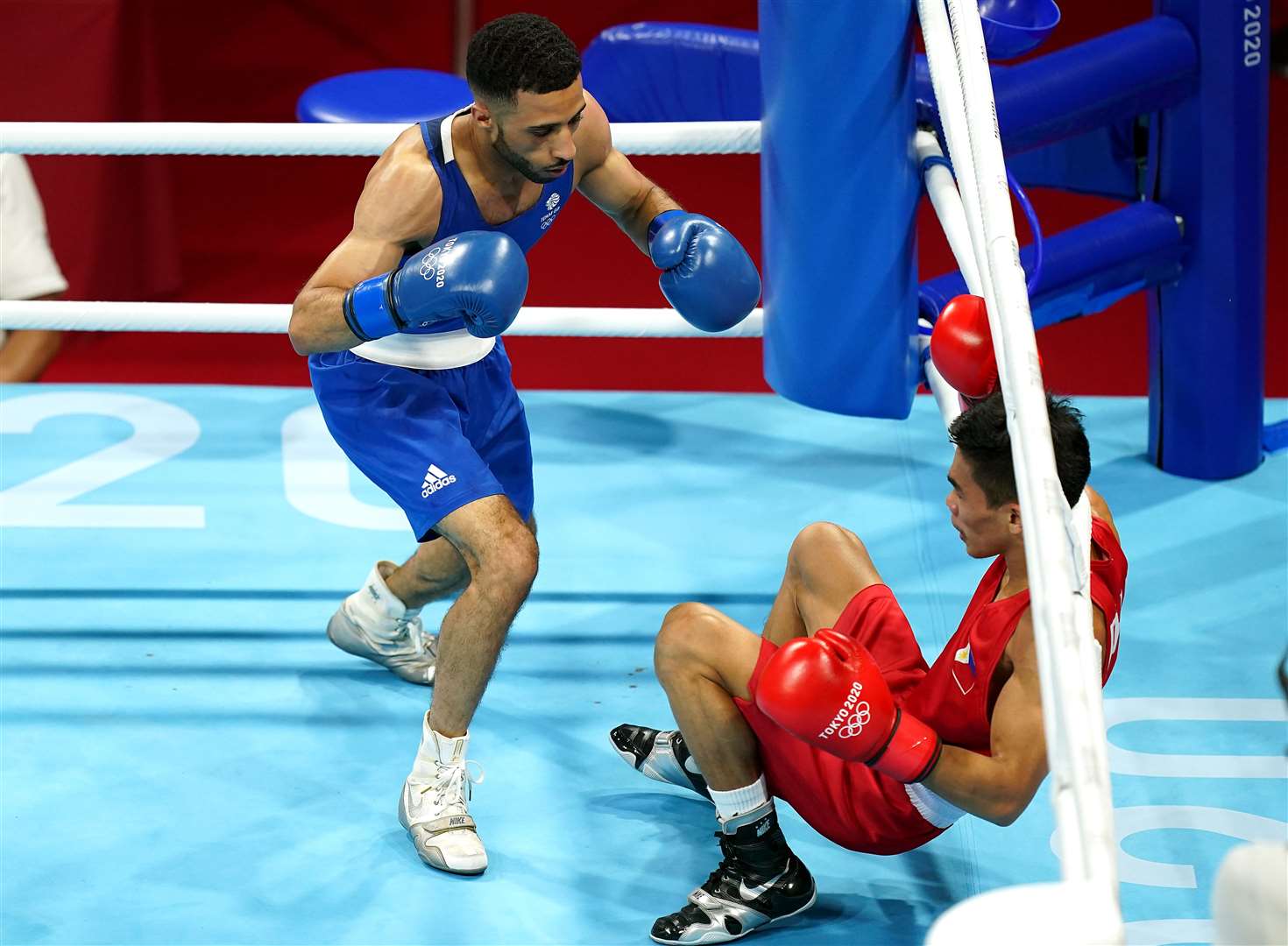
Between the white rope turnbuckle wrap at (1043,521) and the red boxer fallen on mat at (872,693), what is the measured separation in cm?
11

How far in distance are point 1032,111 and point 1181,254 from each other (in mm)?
637

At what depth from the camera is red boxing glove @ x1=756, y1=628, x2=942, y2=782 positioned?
1.74m

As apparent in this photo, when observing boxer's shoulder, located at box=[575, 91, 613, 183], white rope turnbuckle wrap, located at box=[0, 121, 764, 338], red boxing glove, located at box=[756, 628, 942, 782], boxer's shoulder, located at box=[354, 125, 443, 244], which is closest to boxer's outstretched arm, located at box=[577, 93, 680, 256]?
boxer's shoulder, located at box=[575, 91, 613, 183]

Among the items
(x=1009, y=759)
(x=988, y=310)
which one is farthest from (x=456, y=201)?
(x=1009, y=759)

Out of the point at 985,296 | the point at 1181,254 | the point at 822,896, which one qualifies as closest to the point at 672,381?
the point at 1181,254

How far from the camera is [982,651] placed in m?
1.91

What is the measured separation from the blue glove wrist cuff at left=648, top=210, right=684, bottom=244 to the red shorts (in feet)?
2.16

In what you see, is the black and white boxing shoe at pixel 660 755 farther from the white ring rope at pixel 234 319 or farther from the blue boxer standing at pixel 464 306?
the white ring rope at pixel 234 319

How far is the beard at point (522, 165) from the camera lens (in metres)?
2.23

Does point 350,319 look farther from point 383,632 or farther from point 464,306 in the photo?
point 383,632

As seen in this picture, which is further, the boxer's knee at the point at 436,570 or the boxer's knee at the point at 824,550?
the boxer's knee at the point at 436,570

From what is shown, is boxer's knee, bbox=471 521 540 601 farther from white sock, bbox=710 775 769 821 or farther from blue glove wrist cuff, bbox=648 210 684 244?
blue glove wrist cuff, bbox=648 210 684 244

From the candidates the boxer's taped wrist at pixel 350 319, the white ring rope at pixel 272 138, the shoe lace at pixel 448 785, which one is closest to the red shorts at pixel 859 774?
the shoe lace at pixel 448 785

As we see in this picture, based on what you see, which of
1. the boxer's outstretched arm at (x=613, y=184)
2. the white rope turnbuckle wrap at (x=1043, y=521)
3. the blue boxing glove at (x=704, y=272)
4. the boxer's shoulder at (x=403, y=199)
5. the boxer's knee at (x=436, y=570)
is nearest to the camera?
the white rope turnbuckle wrap at (x=1043, y=521)
